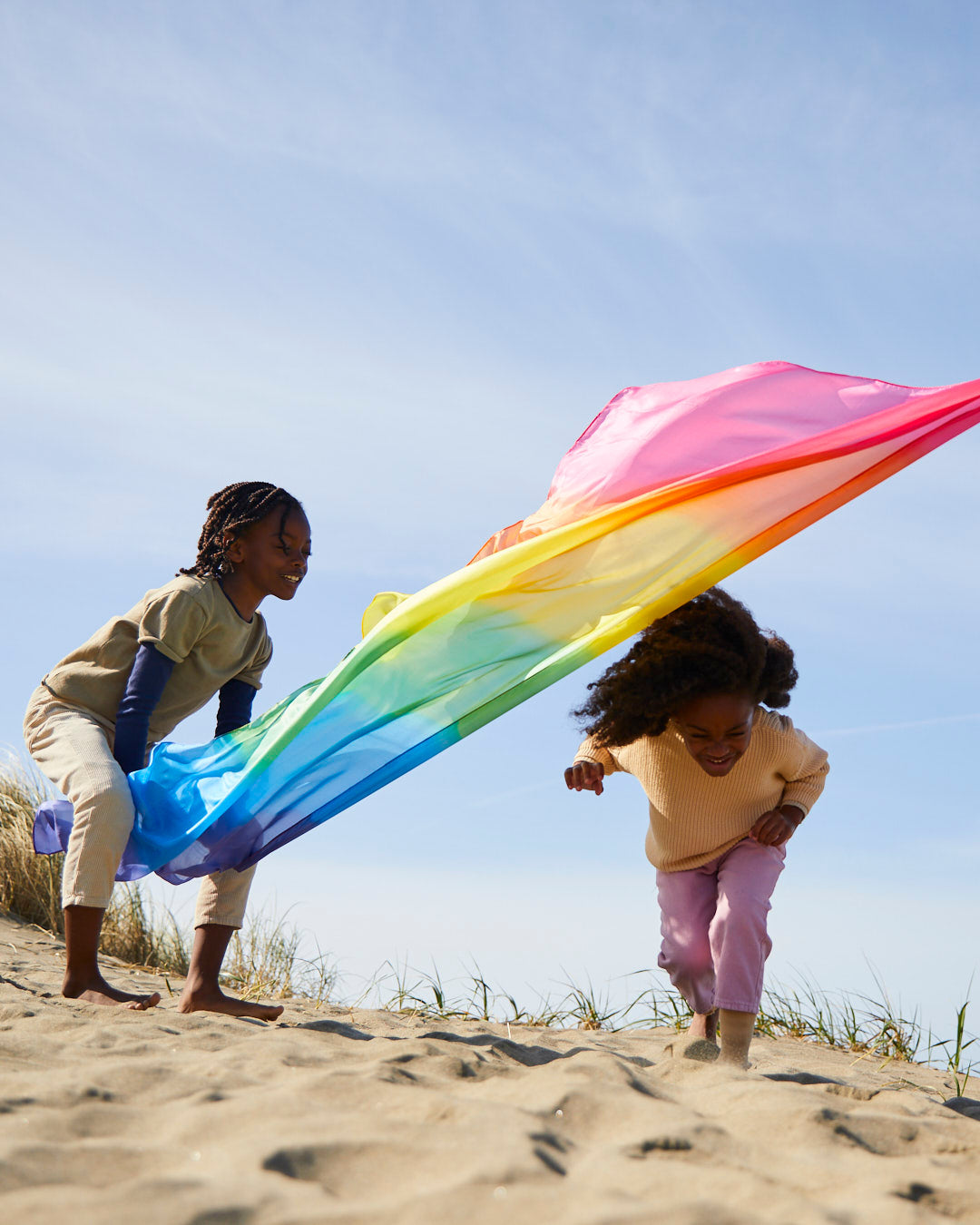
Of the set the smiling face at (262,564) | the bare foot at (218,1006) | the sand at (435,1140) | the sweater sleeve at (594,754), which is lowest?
the bare foot at (218,1006)

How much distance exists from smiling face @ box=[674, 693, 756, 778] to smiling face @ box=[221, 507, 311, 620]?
169cm

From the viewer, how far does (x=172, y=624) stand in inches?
160

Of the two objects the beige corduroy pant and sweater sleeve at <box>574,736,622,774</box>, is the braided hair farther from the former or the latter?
sweater sleeve at <box>574,736,622,774</box>

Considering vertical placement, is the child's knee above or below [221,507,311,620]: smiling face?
below

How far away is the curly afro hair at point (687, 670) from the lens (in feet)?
11.6

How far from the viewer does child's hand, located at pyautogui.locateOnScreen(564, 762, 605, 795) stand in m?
3.75

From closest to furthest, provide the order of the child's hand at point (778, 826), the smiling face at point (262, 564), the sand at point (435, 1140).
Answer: the sand at point (435, 1140)
the child's hand at point (778, 826)
the smiling face at point (262, 564)

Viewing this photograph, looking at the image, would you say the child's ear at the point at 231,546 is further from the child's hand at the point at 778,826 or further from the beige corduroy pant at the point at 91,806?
the child's hand at the point at 778,826

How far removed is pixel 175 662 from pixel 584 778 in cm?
157

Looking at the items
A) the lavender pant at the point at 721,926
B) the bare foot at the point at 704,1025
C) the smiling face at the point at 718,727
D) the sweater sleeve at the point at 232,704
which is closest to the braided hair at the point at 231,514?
the sweater sleeve at the point at 232,704

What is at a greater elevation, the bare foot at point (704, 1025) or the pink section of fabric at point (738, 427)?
the pink section of fabric at point (738, 427)

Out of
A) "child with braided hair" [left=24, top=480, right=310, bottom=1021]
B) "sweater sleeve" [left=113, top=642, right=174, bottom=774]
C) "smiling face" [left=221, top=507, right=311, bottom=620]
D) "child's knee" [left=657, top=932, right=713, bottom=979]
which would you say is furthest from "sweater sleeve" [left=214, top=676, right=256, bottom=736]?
"child's knee" [left=657, top=932, right=713, bottom=979]

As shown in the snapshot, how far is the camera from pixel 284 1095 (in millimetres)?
2193

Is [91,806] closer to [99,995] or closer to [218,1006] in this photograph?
[99,995]
